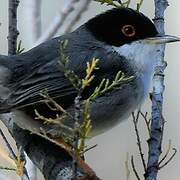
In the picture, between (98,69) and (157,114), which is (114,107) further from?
(157,114)

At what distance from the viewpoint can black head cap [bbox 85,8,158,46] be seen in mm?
4258

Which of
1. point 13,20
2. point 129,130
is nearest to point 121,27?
point 13,20

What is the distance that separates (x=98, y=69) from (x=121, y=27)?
36 cm

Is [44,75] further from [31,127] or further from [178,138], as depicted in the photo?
[178,138]

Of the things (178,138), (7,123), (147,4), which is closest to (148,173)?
(7,123)

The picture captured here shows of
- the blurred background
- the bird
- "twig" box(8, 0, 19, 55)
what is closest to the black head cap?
the bird

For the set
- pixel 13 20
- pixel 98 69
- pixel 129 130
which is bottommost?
pixel 129 130

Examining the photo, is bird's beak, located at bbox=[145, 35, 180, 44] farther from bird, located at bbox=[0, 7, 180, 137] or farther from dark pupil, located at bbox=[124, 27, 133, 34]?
dark pupil, located at bbox=[124, 27, 133, 34]

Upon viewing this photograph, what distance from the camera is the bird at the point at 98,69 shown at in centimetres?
406

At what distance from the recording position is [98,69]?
4133 mm

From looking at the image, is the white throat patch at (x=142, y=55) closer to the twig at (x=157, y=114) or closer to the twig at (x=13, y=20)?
the twig at (x=157, y=114)

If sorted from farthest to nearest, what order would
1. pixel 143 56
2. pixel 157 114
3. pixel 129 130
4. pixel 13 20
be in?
pixel 129 130, pixel 143 56, pixel 13 20, pixel 157 114

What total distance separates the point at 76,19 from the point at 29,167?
0.85 metres

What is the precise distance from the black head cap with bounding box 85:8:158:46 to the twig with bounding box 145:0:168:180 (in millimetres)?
87
